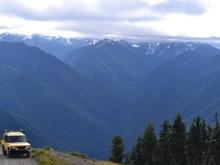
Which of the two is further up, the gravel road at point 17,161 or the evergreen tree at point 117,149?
the evergreen tree at point 117,149

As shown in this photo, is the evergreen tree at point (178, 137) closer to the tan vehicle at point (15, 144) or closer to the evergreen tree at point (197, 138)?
the evergreen tree at point (197, 138)

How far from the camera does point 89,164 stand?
61.3 metres

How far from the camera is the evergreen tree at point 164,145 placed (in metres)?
130

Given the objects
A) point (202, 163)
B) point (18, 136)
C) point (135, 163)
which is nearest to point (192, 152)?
point (202, 163)

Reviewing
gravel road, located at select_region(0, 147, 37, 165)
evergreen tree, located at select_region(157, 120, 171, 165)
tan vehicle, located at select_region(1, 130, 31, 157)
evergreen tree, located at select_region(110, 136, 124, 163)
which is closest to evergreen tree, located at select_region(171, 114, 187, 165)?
evergreen tree, located at select_region(157, 120, 171, 165)

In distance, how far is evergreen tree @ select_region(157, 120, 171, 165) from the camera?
129500 mm

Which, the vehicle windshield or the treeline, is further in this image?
the treeline

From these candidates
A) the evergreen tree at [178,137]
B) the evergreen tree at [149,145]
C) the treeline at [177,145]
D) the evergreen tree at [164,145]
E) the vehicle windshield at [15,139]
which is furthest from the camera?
the evergreen tree at [149,145]

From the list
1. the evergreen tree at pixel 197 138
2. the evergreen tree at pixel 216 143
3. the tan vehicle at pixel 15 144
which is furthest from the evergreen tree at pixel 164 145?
the tan vehicle at pixel 15 144

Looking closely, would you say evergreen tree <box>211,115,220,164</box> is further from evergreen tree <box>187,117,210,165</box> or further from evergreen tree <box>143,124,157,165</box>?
evergreen tree <box>143,124,157,165</box>

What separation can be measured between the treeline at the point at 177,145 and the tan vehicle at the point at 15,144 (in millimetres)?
64548

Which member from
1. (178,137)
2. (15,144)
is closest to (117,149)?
(178,137)

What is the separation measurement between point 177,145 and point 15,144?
225 ft

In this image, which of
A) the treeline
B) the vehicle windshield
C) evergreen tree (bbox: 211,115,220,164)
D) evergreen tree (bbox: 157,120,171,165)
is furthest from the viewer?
evergreen tree (bbox: 157,120,171,165)
